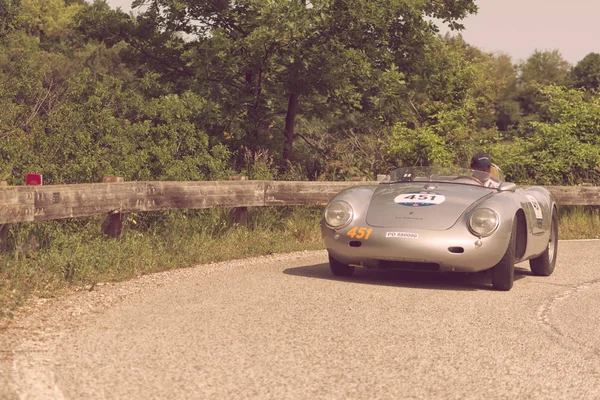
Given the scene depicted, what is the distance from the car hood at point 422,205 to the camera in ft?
26.7

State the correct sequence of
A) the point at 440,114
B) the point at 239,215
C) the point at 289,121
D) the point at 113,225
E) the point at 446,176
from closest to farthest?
the point at 446,176, the point at 113,225, the point at 239,215, the point at 289,121, the point at 440,114

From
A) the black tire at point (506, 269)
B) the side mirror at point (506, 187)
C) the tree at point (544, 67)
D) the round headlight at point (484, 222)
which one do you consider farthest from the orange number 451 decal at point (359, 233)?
the tree at point (544, 67)

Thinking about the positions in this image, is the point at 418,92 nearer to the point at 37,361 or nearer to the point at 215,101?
the point at 215,101

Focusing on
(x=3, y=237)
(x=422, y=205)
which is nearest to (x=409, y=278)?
(x=422, y=205)

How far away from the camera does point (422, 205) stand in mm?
8344

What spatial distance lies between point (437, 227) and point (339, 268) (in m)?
1.29

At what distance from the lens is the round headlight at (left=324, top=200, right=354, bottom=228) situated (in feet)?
27.8

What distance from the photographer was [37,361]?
4.76 meters

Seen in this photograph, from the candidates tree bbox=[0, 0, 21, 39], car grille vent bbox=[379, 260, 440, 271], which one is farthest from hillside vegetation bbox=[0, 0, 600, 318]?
car grille vent bbox=[379, 260, 440, 271]

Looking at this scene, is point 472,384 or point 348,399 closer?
point 348,399

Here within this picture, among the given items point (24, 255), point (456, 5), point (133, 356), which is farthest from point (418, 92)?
point (133, 356)

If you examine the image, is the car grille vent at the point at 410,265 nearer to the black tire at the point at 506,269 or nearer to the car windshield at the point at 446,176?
the black tire at the point at 506,269

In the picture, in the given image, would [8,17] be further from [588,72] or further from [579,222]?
[588,72]

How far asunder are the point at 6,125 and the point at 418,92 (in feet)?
40.8
